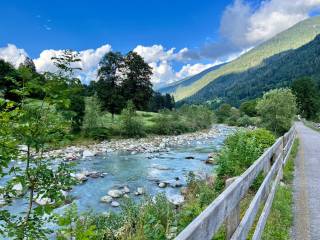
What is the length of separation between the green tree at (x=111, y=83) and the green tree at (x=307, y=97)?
36.8 metres

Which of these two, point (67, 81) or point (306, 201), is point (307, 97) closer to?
point (306, 201)

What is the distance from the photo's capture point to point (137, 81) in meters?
68.4

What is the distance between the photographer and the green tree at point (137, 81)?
67.1 meters

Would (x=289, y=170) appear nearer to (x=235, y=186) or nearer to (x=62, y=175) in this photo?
(x=235, y=186)

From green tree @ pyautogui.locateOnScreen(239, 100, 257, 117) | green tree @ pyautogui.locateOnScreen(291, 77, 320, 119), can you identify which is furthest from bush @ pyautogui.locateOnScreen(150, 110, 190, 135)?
green tree @ pyautogui.locateOnScreen(239, 100, 257, 117)

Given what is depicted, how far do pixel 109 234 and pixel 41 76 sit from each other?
549 cm

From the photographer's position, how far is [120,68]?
2670 inches

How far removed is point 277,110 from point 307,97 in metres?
47.9

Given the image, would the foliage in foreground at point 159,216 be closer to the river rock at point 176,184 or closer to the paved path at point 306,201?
the paved path at point 306,201

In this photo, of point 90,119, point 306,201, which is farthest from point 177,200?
point 90,119

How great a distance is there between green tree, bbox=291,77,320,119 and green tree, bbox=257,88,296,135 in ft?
143

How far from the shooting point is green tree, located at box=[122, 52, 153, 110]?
6712 centimetres

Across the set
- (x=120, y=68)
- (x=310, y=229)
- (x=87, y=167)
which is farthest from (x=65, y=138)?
(x=120, y=68)

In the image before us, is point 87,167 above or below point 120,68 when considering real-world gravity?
below
